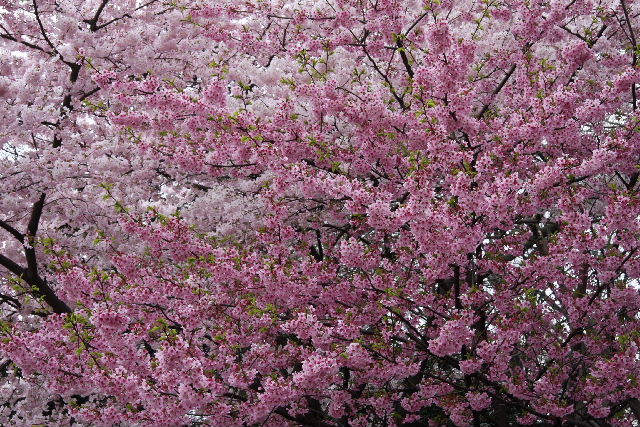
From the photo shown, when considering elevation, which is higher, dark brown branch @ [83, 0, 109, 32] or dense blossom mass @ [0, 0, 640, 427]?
dark brown branch @ [83, 0, 109, 32]

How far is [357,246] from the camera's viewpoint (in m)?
6.66

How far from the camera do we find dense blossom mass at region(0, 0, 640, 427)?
6.21m

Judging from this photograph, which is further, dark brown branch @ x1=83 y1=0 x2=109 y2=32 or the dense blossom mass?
dark brown branch @ x1=83 y1=0 x2=109 y2=32

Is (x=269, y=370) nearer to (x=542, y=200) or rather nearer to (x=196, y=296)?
(x=196, y=296)

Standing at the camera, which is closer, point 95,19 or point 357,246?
point 357,246

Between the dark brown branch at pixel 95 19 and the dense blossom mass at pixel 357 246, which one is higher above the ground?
the dark brown branch at pixel 95 19

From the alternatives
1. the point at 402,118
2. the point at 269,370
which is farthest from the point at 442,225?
the point at 269,370

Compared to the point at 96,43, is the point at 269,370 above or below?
below

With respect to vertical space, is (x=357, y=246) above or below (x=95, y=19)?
below

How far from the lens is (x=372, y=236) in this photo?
9.01 metres

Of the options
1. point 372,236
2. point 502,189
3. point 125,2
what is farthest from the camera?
point 125,2

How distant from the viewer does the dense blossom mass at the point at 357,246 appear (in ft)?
20.4

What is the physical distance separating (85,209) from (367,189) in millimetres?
4763

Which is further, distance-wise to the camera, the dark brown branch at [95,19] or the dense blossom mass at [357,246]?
the dark brown branch at [95,19]
